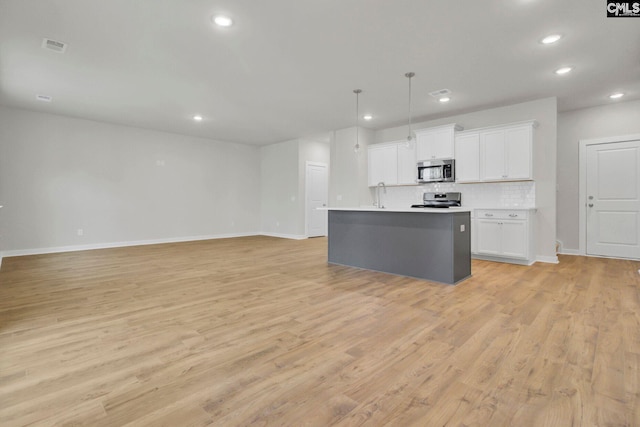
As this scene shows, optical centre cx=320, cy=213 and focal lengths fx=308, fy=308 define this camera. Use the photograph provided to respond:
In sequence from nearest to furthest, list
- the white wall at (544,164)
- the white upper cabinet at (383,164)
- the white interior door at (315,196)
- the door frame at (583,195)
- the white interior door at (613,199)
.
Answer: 1. the white wall at (544,164)
2. the white interior door at (613,199)
3. the door frame at (583,195)
4. the white upper cabinet at (383,164)
5. the white interior door at (315,196)

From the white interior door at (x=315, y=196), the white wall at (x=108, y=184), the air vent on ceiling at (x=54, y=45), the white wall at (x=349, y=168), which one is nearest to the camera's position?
the air vent on ceiling at (x=54, y=45)

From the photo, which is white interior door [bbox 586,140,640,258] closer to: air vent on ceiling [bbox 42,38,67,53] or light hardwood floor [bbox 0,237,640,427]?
light hardwood floor [bbox 0,237,640,427]

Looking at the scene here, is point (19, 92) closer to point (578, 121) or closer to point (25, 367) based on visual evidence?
point (25, 367)

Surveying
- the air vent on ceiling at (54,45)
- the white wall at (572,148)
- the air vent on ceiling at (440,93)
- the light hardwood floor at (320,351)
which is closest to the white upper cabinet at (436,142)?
the air vent on ceiling at (440,93)

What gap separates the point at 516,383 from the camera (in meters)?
1.72

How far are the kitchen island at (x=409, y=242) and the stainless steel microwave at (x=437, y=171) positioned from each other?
74.4 inches

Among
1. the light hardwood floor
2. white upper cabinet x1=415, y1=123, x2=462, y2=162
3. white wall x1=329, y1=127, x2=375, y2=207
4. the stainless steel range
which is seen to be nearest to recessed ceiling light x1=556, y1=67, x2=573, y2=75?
white upper cabinet x1=415, y1=123, x2=462, y2=162

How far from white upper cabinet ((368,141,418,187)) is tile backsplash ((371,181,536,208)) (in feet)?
1.20

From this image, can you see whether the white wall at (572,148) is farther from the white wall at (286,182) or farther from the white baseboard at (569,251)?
the white wall at (286,182)

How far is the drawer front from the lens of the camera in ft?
16.0

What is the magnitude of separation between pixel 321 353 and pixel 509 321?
1.68m

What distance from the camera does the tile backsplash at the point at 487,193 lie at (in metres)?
5.36

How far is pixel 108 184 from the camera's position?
689 cm

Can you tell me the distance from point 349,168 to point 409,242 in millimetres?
3488
